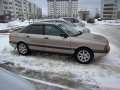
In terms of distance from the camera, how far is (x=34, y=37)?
25.3 feet

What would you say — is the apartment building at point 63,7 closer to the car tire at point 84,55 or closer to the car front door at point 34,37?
the car front door at point 34,37


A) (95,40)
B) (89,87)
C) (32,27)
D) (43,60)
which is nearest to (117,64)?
(95,40)

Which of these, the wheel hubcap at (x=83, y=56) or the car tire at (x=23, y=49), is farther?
the car tire at (x=23, y=49)

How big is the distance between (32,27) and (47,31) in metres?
0.88

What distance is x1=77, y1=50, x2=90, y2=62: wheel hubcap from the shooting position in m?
6.73

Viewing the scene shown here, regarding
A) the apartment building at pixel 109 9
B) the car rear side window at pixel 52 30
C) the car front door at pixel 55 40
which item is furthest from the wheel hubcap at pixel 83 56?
the apartment building at pixel 109 9

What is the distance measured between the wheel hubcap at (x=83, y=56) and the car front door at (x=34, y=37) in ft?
5.97

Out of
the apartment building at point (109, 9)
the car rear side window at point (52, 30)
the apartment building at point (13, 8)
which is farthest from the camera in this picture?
the apartment building at point (109, 9)

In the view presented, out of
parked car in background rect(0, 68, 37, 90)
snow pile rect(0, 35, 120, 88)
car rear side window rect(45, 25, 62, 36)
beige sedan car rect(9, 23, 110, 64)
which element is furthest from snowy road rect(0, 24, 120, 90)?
parked car in background rect(0, 68, 37, 90)

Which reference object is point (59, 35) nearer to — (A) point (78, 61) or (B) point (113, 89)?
(A) point (78, 61)

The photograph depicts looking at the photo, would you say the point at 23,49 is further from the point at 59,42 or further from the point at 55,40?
the point at 59,42

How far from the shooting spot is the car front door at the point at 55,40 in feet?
22.9

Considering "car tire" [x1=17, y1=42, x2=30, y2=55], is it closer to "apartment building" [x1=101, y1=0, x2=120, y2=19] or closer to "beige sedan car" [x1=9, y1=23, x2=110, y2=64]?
"beige sedan car" [x1=9, y1=23, x2=110, y2=64]

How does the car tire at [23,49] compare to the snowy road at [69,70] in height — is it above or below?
above
